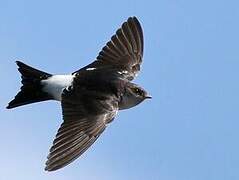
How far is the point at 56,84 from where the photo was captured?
1012cm

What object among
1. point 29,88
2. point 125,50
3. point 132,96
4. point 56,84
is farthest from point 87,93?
point 125,50

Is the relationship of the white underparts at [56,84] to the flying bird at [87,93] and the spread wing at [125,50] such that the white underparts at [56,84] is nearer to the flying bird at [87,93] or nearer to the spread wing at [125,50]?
the flying bird at [87,93]

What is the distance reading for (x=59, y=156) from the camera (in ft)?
29.1

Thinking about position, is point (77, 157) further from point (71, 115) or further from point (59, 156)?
point (71, 115)

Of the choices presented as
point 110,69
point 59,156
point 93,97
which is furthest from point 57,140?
point 110,69

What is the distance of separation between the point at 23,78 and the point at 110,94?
0.90m

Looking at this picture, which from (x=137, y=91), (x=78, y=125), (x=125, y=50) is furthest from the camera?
(x=125, y=50)

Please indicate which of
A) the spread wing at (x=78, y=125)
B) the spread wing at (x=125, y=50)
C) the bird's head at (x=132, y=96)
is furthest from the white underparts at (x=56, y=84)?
the spread wing at (x=125, y=50)

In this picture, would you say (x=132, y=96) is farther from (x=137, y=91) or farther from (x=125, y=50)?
(x=125, y=50)

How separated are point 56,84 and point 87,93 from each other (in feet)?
1.32

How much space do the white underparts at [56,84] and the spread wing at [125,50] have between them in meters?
0.73

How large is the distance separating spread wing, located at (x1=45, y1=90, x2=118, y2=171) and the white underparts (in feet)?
0.47

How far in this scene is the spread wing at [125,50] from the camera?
36.0 feet

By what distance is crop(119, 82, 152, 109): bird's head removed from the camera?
10.1m
